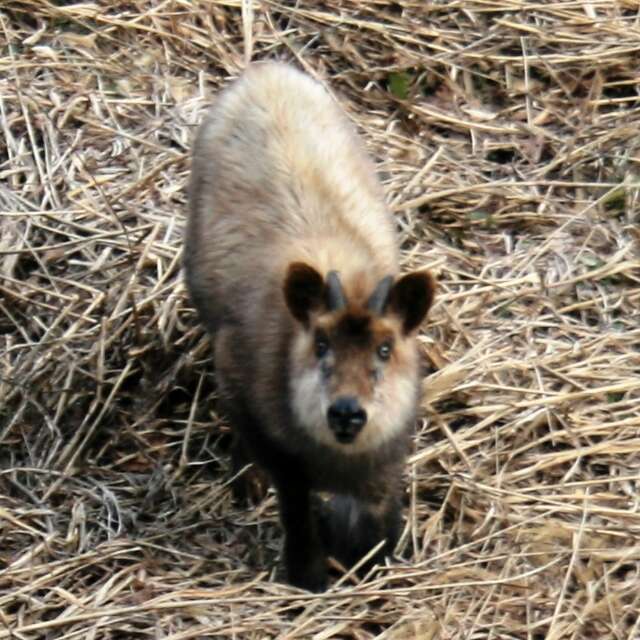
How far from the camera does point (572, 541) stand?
689 centimetres

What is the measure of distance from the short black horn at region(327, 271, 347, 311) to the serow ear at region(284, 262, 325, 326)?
3 centimetres

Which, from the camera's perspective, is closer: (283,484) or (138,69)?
(283,484)

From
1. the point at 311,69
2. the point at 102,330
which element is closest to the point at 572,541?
the point at 102,330

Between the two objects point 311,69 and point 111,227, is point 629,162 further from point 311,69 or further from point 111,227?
point 111,227

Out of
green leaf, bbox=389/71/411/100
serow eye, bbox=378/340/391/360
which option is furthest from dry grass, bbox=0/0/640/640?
serow eye, bbox=378/340/391/360

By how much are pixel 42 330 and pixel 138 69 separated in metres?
1.82

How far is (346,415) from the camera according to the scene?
241 inches

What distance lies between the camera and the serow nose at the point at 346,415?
6.14m

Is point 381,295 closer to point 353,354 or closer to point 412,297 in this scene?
point 412,297

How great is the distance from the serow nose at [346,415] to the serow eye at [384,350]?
27cm

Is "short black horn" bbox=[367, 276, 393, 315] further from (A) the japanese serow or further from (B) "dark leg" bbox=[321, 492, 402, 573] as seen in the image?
(B) "dark leg" bbox=[321, 492, 402, 573]

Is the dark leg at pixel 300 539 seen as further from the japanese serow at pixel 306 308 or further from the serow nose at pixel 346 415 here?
the serow nose at pixel 346 415

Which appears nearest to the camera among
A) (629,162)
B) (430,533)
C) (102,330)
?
(430,533)

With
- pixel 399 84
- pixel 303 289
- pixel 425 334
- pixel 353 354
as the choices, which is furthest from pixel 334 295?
pixel 399 84
